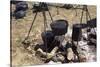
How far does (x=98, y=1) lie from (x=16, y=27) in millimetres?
→ 1127

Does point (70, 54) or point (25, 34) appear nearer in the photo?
point (25, 34)

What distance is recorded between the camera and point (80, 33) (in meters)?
2.32

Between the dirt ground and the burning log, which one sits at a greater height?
the dirt ground

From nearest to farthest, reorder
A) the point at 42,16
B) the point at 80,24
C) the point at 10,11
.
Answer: the point at 10,11 → the point at 42,16 → the point at 80,24

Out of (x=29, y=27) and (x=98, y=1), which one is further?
(x=98, y=1)

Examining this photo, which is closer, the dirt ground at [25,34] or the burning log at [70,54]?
the dirt ground at [25,34]

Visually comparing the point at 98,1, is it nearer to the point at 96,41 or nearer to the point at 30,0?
the point at 96,41

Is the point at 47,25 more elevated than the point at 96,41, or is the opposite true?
the point at 47,25

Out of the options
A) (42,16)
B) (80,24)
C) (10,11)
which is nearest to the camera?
(10,11)

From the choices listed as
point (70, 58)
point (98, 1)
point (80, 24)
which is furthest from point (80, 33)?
point (98, 1)

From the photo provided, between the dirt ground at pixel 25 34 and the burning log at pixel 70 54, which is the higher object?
the dirt ground at pixel 25 34

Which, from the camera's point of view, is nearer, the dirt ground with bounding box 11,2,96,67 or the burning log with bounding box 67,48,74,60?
the dirt ground with bounding box 11,2,96,67

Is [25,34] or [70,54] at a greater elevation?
[25,34]

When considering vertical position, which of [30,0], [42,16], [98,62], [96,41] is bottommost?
[98,62]
